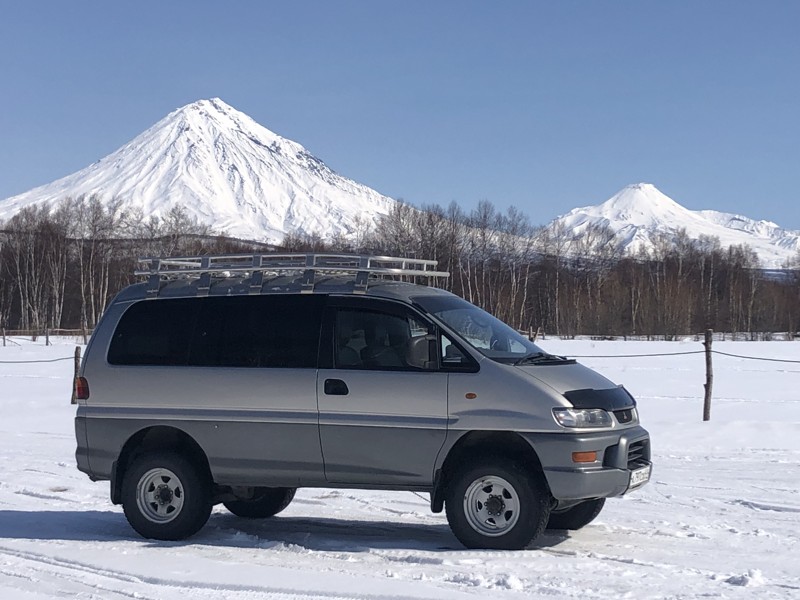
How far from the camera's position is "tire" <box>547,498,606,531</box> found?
8.33 m

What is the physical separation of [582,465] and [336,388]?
6.44 feet

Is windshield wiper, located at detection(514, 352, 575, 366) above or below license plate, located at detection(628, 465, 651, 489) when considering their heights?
above

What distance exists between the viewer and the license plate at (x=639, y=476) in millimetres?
7473

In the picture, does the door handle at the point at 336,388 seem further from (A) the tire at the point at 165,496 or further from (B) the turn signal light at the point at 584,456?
(B) the turn signal light at the point at 584,456

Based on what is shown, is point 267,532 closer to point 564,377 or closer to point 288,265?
point 288,265

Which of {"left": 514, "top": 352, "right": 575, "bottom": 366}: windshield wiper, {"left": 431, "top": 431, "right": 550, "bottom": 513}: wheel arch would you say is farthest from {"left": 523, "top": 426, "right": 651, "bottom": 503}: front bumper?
{"left": 514, "top": 352, "right": 575, "bottom": 366}: windshield wiper

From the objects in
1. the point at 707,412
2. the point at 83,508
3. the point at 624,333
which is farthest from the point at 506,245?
the point at 83,508

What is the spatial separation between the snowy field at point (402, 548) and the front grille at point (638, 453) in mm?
633

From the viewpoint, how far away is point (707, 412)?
54.9 ft

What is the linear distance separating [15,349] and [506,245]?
4542 cm

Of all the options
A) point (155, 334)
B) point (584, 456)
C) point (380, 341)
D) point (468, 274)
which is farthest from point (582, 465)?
point (468, 274)

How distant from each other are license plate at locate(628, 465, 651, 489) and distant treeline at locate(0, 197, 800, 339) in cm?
6210

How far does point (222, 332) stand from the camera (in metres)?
8.29

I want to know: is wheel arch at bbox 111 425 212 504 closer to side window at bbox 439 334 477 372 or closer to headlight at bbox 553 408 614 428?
side window at bbox 439 334 477 372
